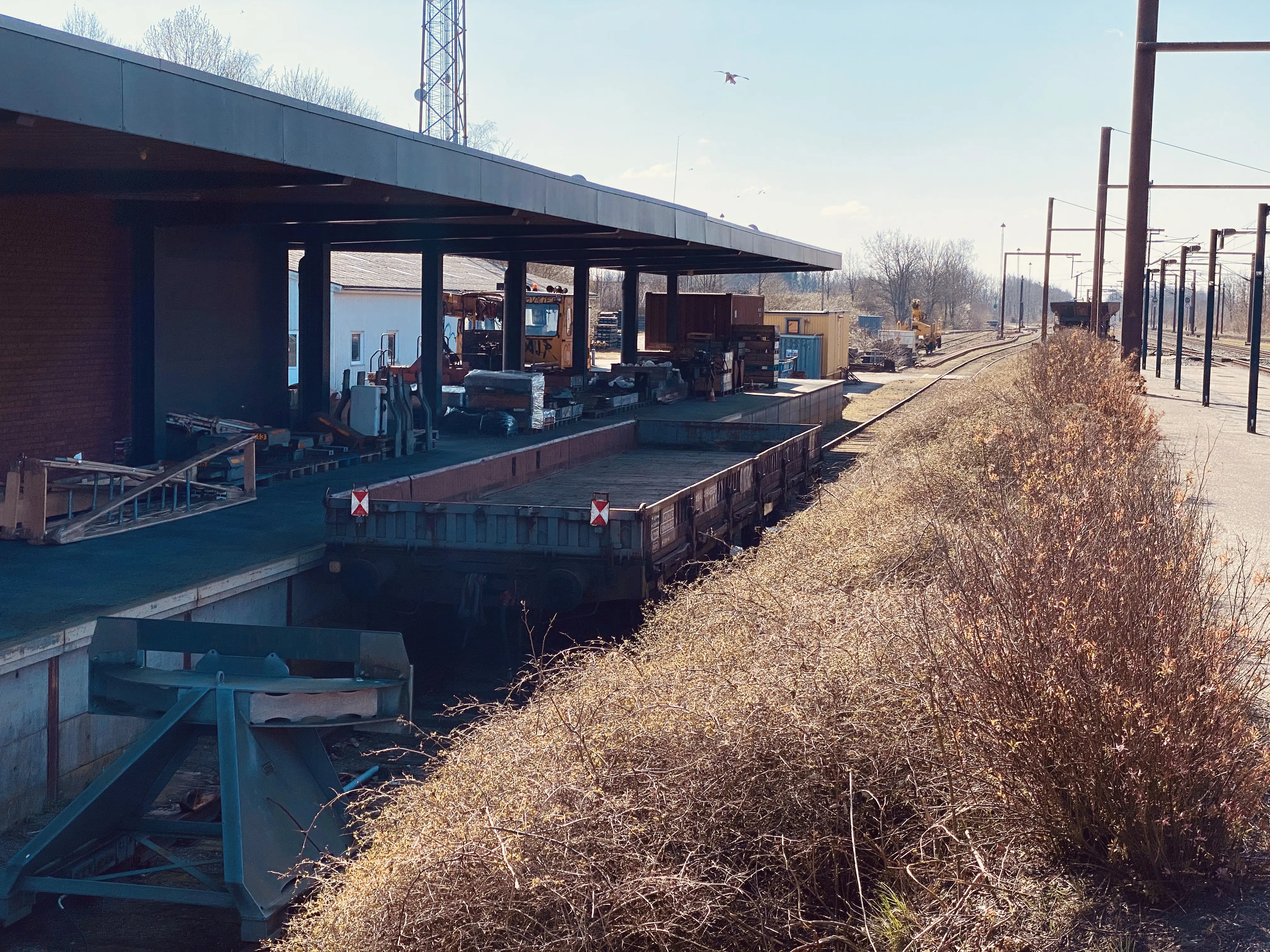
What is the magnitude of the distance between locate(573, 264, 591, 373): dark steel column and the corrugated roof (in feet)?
11.0

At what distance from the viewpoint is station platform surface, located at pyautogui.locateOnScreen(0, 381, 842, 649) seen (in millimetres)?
8742

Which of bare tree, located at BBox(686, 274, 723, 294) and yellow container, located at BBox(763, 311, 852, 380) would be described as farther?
bare tree, located at BBox(686, 274, 723, 294)

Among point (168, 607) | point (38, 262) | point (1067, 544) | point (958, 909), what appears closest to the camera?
point (958, 909)

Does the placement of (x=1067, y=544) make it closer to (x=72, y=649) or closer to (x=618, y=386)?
(x=72, y=649)

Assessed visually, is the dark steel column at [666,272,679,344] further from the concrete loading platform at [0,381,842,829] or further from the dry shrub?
the dry shrub

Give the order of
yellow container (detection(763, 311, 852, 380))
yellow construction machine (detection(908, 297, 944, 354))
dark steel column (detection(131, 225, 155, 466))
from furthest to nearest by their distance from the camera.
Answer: yellow construction machine (detection(908, 297, 944, 354)), yellow container (detection(763, 311, 852, 380)), dark steel column (detection(131, 225, 155, 466))

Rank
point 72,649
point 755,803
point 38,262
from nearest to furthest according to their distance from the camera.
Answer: point 755,803
point 72,649
point 38,262

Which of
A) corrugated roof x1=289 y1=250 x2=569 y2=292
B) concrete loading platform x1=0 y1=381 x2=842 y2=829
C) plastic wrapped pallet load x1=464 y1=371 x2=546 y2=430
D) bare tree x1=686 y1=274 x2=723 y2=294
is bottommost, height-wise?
concrete loading platform x1=0 y1=381 x2=842 y2=829

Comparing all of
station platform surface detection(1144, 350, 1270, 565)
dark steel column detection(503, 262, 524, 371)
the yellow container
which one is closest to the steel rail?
the yellow container

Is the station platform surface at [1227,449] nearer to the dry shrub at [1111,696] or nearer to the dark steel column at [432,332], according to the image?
the dry shrub at [1111,696]

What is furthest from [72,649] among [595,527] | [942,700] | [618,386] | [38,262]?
[618,386]

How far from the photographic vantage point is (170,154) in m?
12.5

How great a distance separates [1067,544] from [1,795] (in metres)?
6.34

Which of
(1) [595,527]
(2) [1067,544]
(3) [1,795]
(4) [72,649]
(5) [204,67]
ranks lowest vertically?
(3) [1,795]
